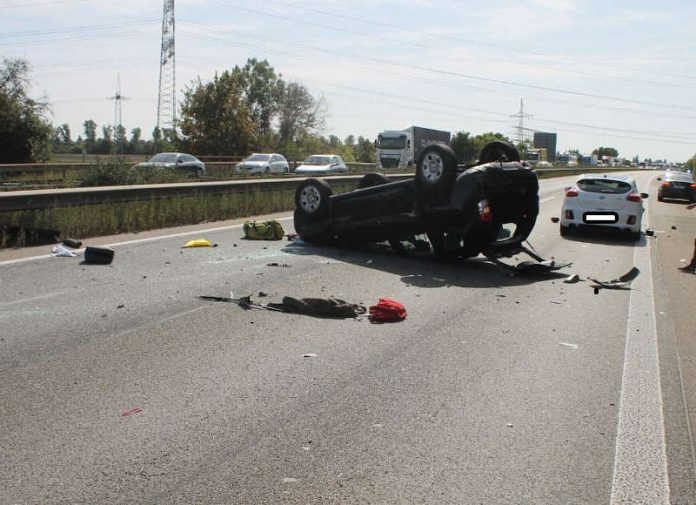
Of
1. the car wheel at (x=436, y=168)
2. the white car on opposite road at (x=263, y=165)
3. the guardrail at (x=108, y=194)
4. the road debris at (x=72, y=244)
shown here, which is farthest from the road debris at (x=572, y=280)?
the white car on opposite road at (x=263, y=165)

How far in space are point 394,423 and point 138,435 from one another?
147 cm

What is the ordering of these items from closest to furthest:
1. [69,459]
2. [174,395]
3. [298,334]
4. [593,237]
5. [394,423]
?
[69,459] < [394,423] < [174,395] < [298,334] < [593,237]

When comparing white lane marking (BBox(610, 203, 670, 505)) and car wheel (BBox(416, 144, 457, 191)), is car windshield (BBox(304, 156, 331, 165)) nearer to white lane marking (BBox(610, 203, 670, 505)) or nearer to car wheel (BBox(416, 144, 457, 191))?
car wheel (BBox(416, 144, 457, 191))

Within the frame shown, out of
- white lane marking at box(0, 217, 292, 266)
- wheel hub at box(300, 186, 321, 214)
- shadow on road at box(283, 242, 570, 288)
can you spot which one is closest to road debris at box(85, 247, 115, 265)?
white lane marking at box(0, 217, 292, 266)

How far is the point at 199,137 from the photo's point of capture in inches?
2557

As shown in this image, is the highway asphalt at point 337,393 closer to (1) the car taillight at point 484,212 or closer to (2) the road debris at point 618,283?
(2) the road debris at point 618,283

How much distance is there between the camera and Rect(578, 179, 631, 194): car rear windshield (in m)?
17.1

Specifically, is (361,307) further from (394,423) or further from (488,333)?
(394,423)

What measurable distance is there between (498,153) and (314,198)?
295cm

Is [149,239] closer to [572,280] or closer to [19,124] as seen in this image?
[572,280]

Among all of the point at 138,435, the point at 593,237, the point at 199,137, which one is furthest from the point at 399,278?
the point at 199,137

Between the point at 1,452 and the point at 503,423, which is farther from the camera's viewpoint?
the point at 503,423

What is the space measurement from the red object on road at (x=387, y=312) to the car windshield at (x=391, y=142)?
148 ft

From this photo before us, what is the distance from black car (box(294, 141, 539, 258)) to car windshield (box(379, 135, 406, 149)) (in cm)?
4044
